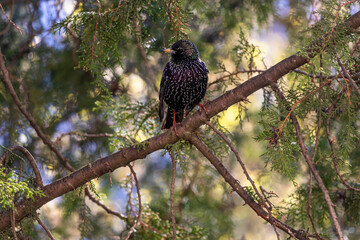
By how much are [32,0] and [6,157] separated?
89.4 inches

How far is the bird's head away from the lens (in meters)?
3.45

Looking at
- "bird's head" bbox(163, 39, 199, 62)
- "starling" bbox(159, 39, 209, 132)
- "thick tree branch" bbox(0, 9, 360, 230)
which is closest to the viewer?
"thick tree branch" bbox(0, 9, 360, 230)

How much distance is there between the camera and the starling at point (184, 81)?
3.63 metres

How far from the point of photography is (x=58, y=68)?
4.33 m

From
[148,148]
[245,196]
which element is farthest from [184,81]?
[245,196]

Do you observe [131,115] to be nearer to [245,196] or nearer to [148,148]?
[148,148]

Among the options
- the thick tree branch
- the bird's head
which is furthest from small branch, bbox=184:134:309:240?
the bird's head

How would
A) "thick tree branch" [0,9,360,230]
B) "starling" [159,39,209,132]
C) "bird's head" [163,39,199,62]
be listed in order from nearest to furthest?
"thick tree branch" [0,9,360,230], "bird's head" [163,39,199,62], "starling" [159,39,209,132]

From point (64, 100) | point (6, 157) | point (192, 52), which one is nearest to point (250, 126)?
point (192, 52)

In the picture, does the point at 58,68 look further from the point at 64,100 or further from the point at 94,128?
the point at 94,128

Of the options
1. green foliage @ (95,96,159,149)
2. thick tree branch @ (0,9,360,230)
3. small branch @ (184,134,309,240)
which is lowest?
small branch @ (184,134,309,240)

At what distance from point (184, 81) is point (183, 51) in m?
0.25

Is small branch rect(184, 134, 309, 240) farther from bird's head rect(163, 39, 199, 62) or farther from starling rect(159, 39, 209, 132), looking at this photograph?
bird's head rect(163, 39, 199, 62)

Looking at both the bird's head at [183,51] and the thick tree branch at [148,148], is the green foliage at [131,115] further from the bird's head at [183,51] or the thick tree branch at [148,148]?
the thick tree branch at [148,148]
